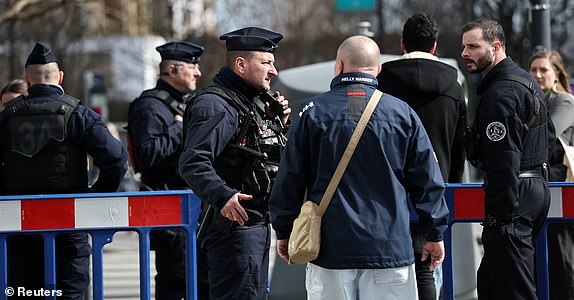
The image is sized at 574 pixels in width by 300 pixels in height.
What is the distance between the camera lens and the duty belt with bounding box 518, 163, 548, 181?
575cm

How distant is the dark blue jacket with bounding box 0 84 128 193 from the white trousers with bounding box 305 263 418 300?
2.09 m

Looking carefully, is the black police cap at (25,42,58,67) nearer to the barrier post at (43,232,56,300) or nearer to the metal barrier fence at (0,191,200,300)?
the metal barrier fence at (0,191,200,300)

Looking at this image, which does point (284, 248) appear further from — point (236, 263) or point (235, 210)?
point (236, 263)

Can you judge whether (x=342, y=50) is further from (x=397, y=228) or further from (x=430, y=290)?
(x=430, y=290)

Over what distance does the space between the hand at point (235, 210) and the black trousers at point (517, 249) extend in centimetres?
143

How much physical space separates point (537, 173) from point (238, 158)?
5.49ft

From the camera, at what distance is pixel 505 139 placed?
5559 mm

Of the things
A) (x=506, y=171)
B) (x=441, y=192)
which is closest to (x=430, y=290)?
(x=506, y=171)

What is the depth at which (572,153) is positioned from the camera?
7074mm

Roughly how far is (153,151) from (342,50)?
263 centimetres

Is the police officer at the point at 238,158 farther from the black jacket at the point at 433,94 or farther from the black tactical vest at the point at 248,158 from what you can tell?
the black jacket at the point at 433,94

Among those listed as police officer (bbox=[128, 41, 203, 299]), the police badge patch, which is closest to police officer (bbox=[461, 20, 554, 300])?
the police badge patch

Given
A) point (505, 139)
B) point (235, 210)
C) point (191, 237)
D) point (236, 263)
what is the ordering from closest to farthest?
point (235, 210) < point (236, 263) < point (505, 139) < point (191, 237)

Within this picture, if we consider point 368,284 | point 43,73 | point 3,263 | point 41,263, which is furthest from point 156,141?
point 368,284
